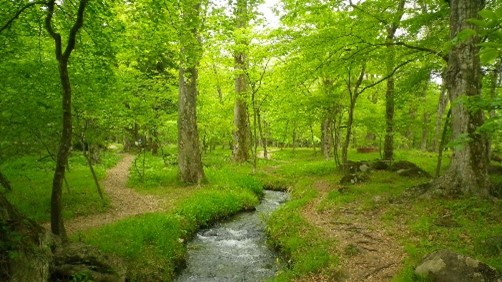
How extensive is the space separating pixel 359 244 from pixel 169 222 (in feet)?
20.2

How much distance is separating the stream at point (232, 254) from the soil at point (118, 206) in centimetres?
275

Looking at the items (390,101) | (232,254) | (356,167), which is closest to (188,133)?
(232,254)

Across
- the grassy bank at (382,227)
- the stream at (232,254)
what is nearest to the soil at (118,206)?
the stream at (232,254)

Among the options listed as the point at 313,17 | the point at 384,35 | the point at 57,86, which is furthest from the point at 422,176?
the point at 57,86

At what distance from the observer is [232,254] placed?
1116 centimetres

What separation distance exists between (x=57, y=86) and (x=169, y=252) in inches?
267

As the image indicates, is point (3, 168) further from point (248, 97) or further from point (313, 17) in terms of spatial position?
point (313, 17)

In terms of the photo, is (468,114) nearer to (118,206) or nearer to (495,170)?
(495,170)

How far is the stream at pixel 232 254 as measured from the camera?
9.71m

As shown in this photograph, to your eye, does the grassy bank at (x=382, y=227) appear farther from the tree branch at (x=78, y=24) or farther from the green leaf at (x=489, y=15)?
the tree branch at (x=78, y=24)

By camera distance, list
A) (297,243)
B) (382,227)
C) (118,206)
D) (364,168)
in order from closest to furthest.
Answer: (382,227), (297,243), (118,206), (364,168)

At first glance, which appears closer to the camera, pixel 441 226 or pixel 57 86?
pixel 441 226

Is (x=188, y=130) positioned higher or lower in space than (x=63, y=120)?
lower

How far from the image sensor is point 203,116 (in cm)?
3017
